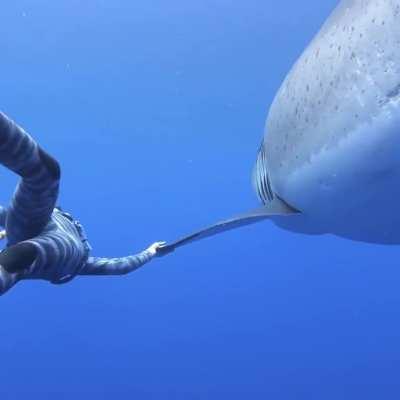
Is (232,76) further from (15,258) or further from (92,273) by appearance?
(15,258)

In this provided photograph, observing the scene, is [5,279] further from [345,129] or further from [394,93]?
[394,93]

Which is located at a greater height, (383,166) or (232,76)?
(232,76)

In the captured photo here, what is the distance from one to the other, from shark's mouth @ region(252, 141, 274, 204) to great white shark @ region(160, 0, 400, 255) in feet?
0.62

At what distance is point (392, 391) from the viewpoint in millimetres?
13336

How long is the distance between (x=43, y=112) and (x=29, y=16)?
11.9 feet

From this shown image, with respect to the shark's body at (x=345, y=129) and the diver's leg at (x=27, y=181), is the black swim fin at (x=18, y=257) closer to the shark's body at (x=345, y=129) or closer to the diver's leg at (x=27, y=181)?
the diver's leg at (x=27, y=181)

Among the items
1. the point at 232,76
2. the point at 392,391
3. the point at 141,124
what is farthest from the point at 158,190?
the point at 392,391

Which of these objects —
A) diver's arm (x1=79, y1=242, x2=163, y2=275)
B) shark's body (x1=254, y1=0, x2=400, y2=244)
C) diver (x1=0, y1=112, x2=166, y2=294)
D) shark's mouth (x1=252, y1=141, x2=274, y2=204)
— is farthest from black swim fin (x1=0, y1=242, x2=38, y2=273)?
shark's mouth (x1=252, y1=141, x2=274, y2=204)

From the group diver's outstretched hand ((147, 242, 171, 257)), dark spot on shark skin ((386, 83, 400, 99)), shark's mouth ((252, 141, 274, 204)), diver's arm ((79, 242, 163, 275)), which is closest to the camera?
dark spot on shark skin ((386, 83, 400, 99))

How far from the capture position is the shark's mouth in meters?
2.71

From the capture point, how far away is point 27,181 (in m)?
2.01

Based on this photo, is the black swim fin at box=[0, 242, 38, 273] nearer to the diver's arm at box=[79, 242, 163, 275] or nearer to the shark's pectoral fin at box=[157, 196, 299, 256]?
the shark's pectoral fin at box=[157, 196, 299, 256]

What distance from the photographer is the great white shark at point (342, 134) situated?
157 centimetres

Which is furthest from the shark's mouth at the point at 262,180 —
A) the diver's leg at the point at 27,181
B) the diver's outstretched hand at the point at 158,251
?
A: the diver's leg at the point at 27,181
